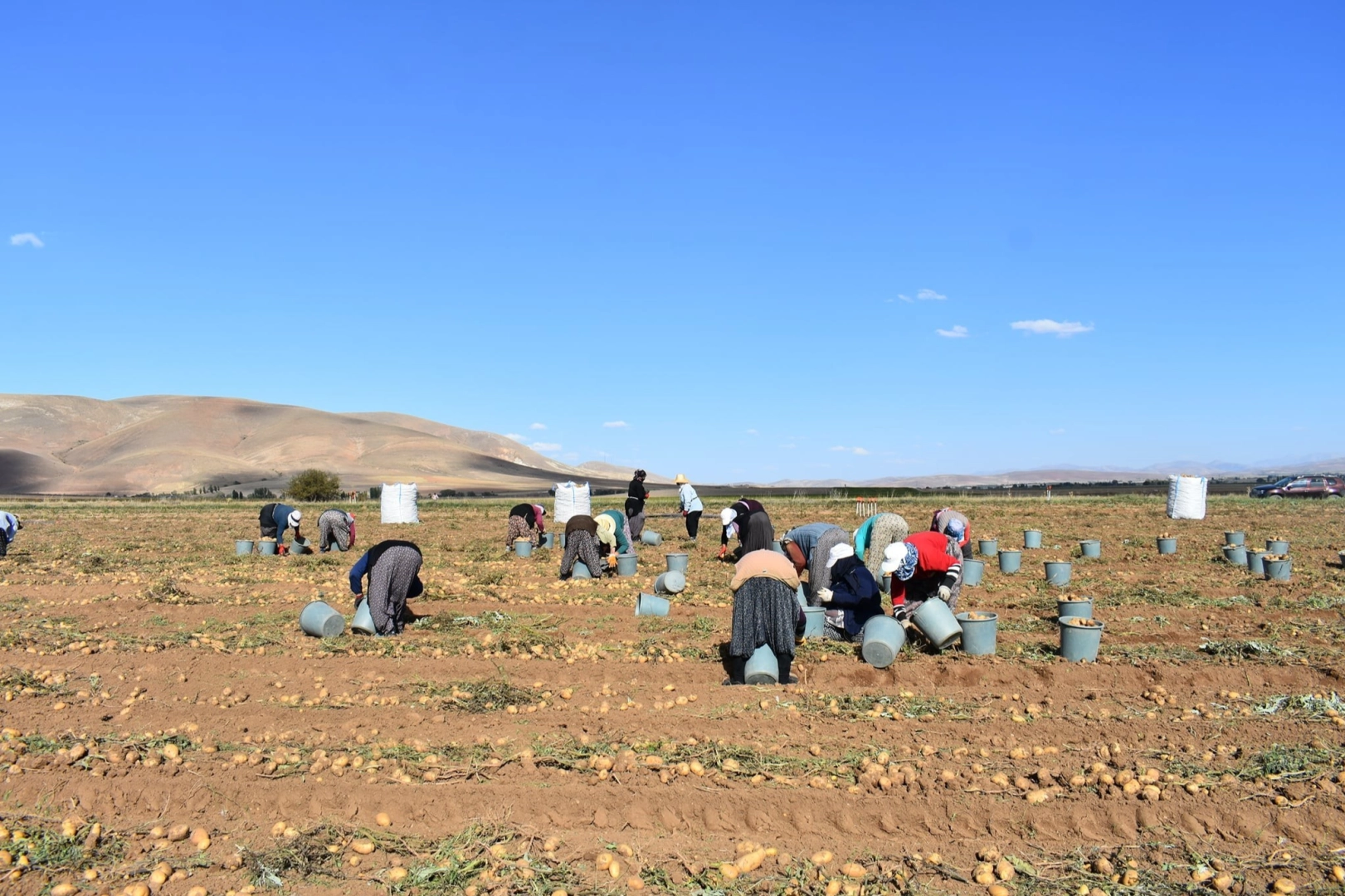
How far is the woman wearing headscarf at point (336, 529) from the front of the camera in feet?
59.8

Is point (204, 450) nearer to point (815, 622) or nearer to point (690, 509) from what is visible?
point (690, 509)

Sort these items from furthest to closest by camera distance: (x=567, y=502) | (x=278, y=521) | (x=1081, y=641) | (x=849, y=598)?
(x=567, y=502)
(x=278, y=521)
(x=849, y=598)
(x=1081, y=641)

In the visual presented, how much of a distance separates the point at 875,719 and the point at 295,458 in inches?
4670

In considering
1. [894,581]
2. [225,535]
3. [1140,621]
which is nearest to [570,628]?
[894,581]

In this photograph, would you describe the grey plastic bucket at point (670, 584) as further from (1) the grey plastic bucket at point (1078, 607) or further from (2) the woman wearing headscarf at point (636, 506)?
(2) the woman wearing headscarf at point (636, 506)

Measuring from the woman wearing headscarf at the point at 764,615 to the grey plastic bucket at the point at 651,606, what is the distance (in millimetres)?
3026

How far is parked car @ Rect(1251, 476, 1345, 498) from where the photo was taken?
41781mm

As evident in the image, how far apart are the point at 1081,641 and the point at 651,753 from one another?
4.31 m

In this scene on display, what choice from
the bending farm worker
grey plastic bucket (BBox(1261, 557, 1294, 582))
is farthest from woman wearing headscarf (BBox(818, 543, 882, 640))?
the bending farm worker

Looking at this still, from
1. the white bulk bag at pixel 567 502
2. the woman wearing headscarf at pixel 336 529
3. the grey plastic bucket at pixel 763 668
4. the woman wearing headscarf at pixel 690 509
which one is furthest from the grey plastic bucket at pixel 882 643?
the white bulk bag at pixel 567 502

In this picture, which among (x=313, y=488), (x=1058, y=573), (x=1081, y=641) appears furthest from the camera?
(x=313, y=488)

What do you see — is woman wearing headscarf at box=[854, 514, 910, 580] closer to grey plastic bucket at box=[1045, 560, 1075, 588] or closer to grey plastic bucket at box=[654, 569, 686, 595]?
grey plastic bucket at box=[654, 569, 686, 595]

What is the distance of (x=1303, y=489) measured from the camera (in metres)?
42.4

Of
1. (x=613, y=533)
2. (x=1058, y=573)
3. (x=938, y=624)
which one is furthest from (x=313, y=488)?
(x=938, y=624)
